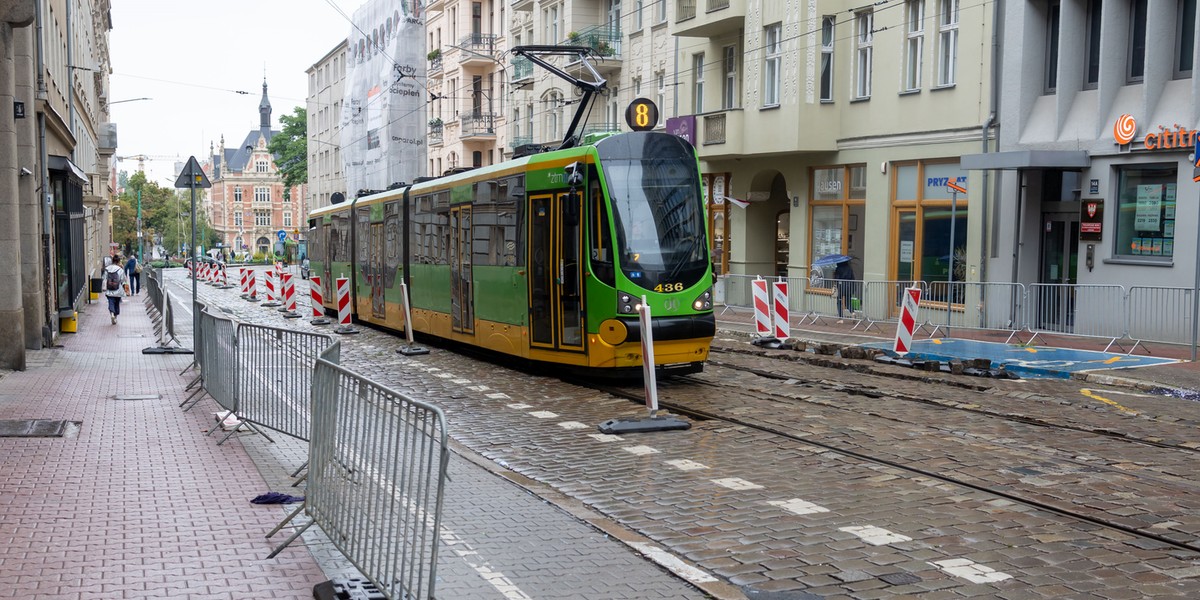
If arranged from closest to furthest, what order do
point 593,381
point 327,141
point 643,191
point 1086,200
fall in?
1. point 643,191
2. point 593,381
3. point 1086,200
4. point 327,141

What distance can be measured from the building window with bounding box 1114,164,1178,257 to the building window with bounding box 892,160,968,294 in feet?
13.0

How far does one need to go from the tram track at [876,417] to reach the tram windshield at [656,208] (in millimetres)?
1449

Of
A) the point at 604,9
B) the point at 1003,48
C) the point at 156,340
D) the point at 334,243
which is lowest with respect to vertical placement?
the point at 156,340

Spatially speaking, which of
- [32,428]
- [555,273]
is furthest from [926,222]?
[32,428]

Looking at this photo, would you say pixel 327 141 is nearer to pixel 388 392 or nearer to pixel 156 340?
pixel 156 340

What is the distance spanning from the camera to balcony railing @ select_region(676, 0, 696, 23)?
34000 millimetres

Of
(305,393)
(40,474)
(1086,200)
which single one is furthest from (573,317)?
(1086,200)

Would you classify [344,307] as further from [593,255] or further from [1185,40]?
[1185,40]

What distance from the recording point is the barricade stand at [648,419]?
11484 mm

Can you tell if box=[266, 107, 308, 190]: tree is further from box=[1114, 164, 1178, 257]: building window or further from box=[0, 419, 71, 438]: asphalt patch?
box=[0, 419, 71, 438]: asphalt patch

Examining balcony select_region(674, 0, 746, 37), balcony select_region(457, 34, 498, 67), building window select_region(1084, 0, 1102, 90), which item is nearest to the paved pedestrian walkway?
building window select_region(1084, 0, 1102, 90)

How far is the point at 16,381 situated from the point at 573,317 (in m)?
7.46

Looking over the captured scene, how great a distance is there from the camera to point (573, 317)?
15.1 m

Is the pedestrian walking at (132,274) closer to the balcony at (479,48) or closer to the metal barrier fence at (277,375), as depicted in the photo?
the balcony at (479,48)
